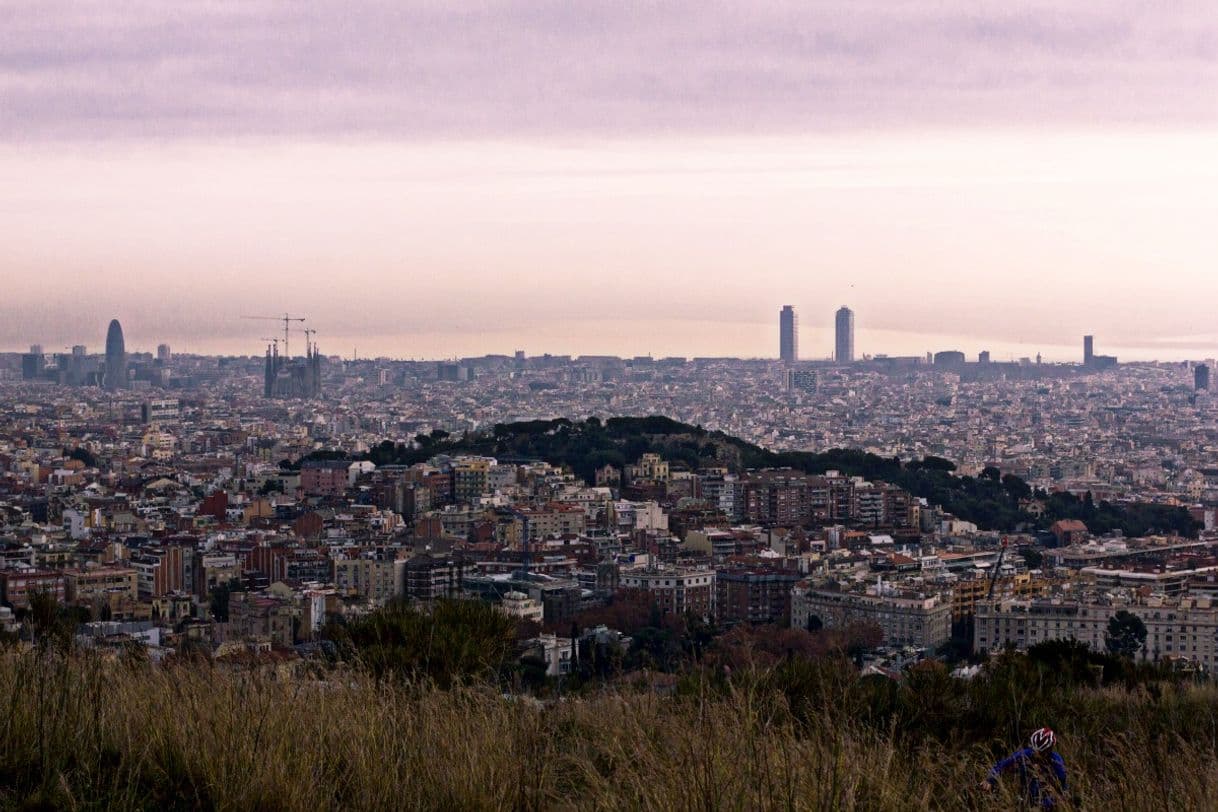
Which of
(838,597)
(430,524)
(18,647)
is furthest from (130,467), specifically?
(18,647)

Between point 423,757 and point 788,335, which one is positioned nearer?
point 423,757

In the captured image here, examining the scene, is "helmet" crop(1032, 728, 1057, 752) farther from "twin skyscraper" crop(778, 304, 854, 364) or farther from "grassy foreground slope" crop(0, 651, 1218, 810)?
"twin skyscraper" crop(778, 304, 854, 364)

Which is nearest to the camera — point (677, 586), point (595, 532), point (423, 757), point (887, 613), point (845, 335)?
point (423, 757)

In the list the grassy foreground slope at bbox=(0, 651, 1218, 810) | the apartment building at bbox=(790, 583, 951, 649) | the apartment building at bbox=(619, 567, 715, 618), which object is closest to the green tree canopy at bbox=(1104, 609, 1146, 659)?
the apartment building at bbox=(790, 583, 951, 649)

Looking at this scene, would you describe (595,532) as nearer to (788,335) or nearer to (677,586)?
(677,586)

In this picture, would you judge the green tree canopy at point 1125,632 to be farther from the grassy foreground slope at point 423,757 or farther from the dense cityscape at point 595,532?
the grassy foreground slope at point 423,757

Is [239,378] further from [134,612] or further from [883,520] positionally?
[134,612]

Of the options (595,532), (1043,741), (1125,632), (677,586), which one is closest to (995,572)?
(677,586)
